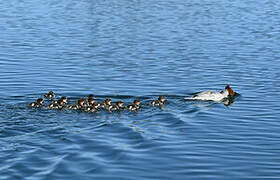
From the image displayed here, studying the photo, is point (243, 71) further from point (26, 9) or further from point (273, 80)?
point (26, 9)

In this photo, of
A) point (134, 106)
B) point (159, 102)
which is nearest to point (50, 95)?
point (134, 106)

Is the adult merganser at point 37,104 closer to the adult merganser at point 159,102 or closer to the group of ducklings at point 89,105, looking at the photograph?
the group of ducklings at point 89,105

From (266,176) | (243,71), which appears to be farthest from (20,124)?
(243,71)

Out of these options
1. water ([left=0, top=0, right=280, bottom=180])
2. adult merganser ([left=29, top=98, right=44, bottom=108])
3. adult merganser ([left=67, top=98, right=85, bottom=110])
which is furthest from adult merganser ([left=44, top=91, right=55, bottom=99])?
adult merganser ([left=67, top=98, right=85, bottom=110])

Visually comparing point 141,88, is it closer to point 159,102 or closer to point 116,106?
point 159,102

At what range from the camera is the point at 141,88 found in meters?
17.0

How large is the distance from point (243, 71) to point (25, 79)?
278 inches

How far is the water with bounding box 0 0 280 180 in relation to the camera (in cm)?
1081

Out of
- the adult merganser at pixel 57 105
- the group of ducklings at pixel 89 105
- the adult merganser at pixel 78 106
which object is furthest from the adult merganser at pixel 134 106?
the adult merganser at pixel 57 105

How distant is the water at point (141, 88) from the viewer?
35.5 feet

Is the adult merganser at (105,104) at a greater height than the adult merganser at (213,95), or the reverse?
the adult merganser at (213,95)

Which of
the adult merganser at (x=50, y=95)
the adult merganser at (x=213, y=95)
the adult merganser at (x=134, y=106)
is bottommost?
the adult merganser at (x=134, y=106)

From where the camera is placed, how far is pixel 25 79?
690 inches

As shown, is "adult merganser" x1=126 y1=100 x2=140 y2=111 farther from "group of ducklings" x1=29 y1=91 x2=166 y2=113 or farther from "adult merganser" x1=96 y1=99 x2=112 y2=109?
"adult merganser" x1=96 y1=99 x2=112 y2=109
